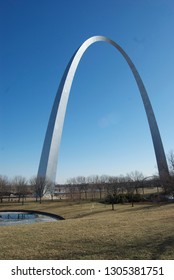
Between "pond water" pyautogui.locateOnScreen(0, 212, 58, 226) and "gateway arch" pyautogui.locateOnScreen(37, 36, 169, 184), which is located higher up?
"gateway arch" pyautogui.locateOnScreen(37, 36, 169, 184)

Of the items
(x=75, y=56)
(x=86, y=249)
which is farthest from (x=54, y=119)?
(x=86, y=249)

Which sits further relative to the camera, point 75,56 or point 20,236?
point 75,56

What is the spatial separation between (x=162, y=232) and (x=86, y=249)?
3087 millimetres

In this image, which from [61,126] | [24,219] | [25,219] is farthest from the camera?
[61,126]

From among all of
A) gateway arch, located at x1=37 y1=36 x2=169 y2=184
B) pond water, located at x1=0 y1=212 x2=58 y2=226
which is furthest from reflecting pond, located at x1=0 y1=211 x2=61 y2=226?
gateway arch, located at x1=37 y1=36 x2=169 y2=184

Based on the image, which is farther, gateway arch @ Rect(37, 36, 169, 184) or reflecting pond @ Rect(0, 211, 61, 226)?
gateway arch @ Rect(37, 36, 169, 184)

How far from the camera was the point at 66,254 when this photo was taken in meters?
6.50

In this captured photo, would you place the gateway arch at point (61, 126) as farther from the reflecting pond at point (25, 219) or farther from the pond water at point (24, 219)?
the pond water at point (24, 219)

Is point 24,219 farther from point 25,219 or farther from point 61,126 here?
point 61,126

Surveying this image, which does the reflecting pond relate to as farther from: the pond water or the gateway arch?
the gateway arch

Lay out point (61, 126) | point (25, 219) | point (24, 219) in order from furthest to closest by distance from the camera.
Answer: point (61, 126) → point (24, 219) → point (25, 219)

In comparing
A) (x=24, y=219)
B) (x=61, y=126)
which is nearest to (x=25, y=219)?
(x=24, y=219)
